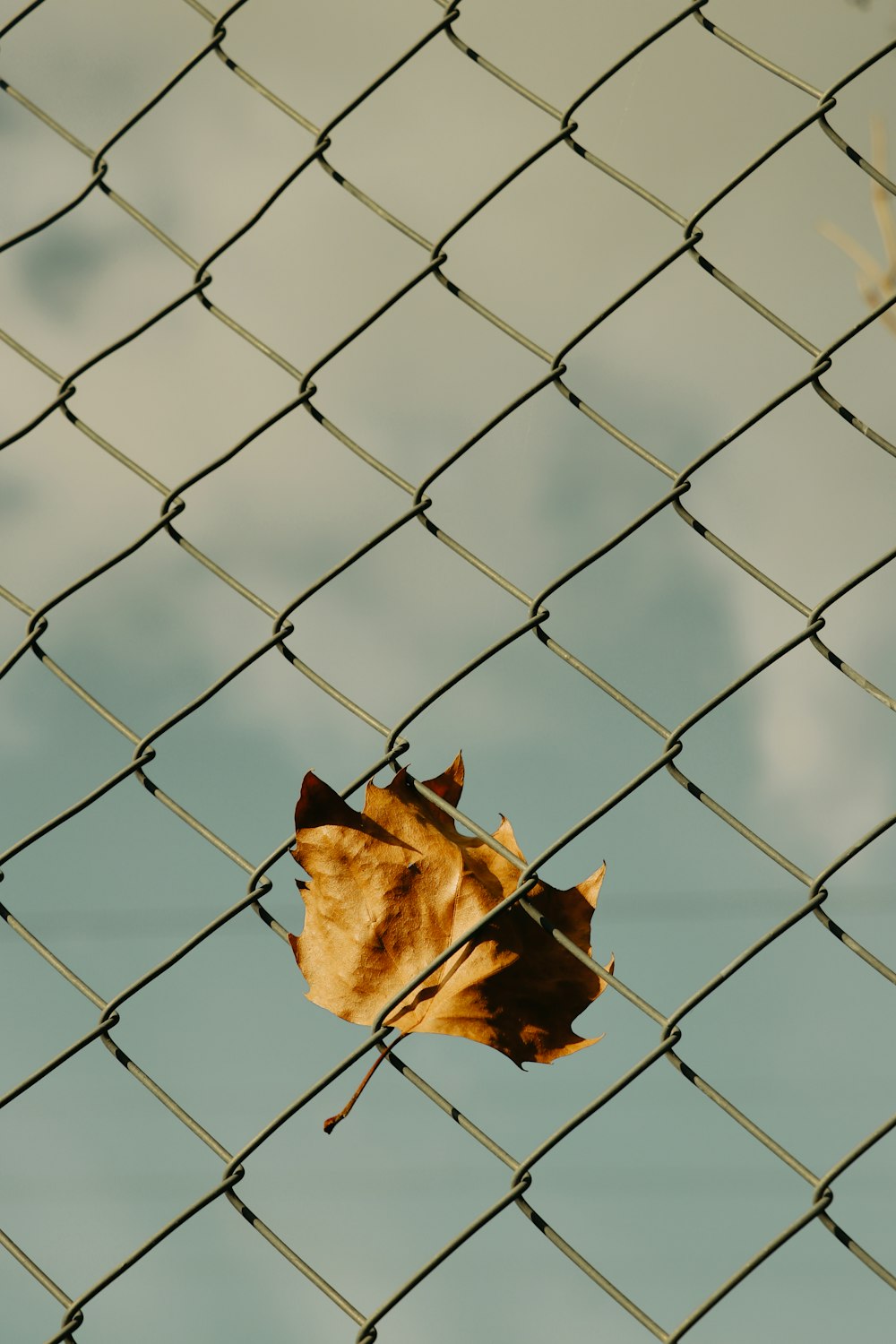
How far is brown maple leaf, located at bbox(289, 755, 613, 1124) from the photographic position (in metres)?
1.40

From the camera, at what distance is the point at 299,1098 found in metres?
1.34

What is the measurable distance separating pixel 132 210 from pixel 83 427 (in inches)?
11.3

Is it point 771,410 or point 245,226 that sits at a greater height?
point 245,226

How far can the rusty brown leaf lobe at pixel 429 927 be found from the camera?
1.40m

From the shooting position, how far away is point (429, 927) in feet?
4.76

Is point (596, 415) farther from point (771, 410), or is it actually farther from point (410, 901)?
point (410, 901)

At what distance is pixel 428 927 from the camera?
1.45 metres

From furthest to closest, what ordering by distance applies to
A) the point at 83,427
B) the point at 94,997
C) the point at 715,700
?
the point at 83,427, the point at 94,997, the point at 715,700

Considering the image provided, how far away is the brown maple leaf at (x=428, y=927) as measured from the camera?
1.40m

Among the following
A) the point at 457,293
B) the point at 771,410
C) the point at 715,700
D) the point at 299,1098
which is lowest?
the point at 299,1098

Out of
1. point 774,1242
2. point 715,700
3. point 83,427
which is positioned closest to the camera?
point 774,1242

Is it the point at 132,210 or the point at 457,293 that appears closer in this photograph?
the point at 457,293

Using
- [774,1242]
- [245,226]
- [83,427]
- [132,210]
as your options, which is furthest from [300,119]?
[774,1242]

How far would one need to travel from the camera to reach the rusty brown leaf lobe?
4.58 ft
